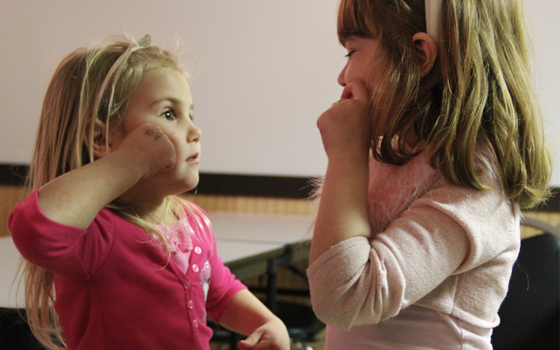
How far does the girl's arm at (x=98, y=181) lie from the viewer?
61 cm

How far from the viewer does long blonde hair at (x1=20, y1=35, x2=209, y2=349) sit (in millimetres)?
793

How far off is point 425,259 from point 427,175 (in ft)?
0.40

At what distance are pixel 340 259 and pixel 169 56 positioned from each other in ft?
1.67

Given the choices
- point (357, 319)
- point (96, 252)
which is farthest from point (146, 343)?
point (357, 319)

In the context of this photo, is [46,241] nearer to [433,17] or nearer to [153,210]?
[153,210]

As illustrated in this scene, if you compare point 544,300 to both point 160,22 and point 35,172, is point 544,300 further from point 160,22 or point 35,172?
point 160,22

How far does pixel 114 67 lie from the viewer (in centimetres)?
81

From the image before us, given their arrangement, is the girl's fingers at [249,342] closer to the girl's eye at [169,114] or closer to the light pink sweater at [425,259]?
the light pink sweater at [425,259]

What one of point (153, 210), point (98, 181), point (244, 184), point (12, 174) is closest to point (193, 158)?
point (153, 210)

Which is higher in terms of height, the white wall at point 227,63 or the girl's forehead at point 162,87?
the girl's forehead at point 162,87

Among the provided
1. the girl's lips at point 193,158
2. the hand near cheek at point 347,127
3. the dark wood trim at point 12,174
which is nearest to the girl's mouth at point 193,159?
the girl's lips at point 193,158

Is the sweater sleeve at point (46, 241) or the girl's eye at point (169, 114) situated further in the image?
the girl's eye at point (169, 114)

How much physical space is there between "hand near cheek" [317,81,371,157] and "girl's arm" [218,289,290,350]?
32cm

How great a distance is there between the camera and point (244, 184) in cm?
284
